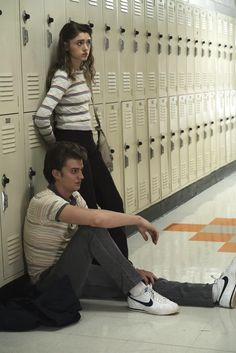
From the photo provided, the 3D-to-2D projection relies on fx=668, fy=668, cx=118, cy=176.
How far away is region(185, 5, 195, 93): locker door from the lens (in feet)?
24.9

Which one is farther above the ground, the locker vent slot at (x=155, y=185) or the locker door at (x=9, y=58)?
the locker door at (x=9, y=58)

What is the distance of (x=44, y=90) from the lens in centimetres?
442

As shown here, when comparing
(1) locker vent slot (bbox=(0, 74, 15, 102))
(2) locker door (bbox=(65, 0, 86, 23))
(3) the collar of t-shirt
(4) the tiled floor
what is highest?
(2) locker door (bbox=(65, 0, 86, 23))

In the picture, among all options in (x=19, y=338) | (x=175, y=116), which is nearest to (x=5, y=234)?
(x=19, y=338)

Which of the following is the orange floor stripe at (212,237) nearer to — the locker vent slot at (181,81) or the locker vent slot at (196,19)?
the locker vent slot at (181,81)

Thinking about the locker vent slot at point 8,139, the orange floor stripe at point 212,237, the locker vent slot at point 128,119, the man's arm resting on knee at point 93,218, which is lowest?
the orange floor stripe at point 212,237

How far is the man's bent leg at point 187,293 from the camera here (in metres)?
3.94

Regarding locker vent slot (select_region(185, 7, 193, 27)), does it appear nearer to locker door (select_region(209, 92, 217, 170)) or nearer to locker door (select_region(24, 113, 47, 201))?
locker door (select_region(209, 92, 217, 170))

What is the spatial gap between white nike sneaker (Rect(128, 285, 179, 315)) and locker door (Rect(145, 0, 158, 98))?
114 inches

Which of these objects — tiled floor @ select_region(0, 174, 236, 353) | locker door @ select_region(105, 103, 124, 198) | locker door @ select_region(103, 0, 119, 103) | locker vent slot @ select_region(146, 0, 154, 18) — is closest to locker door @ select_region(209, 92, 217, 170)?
locker vent slot @ select_region(146, 0, 154, 18)

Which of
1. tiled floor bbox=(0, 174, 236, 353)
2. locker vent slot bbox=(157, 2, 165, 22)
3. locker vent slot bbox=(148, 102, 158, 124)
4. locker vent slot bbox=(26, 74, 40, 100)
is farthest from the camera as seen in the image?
locker vent slot bbox=(157, 2, 165, 22)

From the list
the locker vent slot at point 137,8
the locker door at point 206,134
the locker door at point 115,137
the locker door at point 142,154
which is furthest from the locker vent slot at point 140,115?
the locker door at point 206,134

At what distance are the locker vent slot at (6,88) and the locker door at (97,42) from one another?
1.15 m

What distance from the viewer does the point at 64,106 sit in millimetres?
4484
